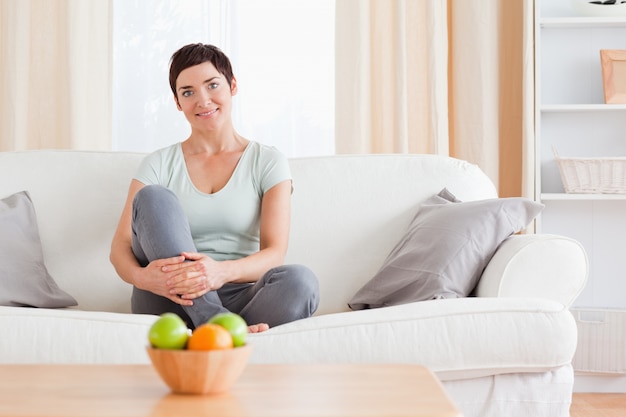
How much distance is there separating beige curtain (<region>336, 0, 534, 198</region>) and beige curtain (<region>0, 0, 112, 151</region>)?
1.08 meters

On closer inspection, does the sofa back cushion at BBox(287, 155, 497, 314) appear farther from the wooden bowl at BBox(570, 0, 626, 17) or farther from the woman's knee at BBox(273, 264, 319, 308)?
the wooden bowl at BBox(570, 0, 626, 17)

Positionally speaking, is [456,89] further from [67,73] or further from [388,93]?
[67,73]

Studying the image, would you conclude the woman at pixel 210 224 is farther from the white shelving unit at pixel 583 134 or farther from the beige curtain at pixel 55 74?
the white shelving unit at pixel 583 134

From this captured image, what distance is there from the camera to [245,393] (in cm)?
119

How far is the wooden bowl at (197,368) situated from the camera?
1.15m

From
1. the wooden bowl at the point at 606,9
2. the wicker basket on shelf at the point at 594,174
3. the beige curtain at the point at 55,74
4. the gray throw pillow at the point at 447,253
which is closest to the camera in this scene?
the gray throw pillow at the point at 447,253

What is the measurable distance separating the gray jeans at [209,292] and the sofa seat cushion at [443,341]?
164 millimetres

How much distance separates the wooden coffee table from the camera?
42.7 inches

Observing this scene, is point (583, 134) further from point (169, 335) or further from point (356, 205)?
point (169, 335)

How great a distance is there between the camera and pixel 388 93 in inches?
143

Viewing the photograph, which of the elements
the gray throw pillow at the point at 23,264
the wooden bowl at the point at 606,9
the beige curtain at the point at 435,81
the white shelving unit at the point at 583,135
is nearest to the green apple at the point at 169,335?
the gray throw pillow at the point at 23,264

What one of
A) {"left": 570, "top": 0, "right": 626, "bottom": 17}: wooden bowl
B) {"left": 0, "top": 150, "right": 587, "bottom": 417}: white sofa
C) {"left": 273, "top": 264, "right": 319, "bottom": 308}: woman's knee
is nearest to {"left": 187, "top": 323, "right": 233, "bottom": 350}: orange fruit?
{"left": 0, "top": 150, "right": 587, "bottom": 417}: white sofa

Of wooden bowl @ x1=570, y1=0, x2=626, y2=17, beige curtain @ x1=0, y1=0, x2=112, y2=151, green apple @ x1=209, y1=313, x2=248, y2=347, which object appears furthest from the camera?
beige curtain @ x1=0, y1=0, x2=112, y2=151

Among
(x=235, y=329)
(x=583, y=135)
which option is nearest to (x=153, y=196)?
(x=235, y=329)
